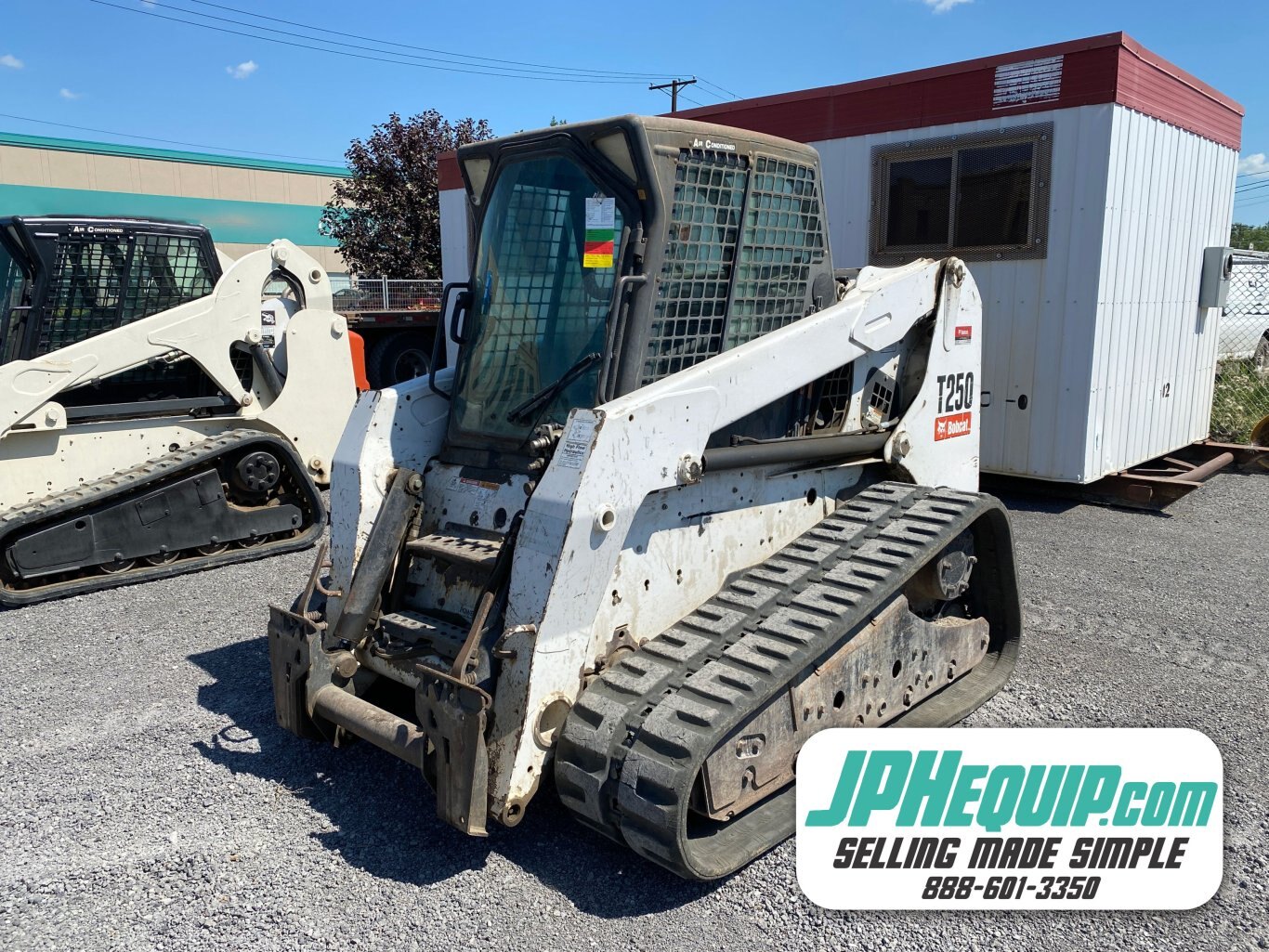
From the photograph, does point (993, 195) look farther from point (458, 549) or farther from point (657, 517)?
point (458, 549)

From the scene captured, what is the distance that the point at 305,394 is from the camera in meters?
8.32

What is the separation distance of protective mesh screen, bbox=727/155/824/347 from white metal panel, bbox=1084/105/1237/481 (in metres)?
4.24

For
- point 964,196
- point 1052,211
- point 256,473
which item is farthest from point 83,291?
point 1052,211

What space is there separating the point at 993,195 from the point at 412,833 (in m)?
6.76

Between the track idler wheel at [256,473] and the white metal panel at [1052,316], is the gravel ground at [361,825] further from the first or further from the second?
the white metal panel at [1052,316]

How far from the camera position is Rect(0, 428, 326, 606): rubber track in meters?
6.60

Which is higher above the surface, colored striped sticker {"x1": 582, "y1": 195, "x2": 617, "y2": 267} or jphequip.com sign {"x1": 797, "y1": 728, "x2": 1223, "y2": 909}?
colored striped sticker {"x1": 582, "y1": 195, "x2": 617, "y2": 267}

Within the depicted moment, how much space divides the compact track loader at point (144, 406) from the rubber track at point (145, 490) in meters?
0.01

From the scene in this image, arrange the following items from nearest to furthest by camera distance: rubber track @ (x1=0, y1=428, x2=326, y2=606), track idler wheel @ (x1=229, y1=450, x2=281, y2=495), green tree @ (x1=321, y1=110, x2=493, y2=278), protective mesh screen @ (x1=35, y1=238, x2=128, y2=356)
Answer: rubber track @ (x1=0, y1=428, x2=326, y2=606), protective mesh screen @ (x1=35, y1=238, x2=128, y2=356), track idler wheel @ (x1=229, y1=450, x2=281, y2=495), green tree @ (x1=321, y1=110, x2=493, y2=278)

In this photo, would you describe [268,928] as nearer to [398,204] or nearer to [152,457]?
[152,457]

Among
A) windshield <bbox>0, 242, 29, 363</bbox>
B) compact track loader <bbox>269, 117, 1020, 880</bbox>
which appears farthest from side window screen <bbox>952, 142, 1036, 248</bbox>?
windshield <bbox>0, 242, 29, 363</bbox>

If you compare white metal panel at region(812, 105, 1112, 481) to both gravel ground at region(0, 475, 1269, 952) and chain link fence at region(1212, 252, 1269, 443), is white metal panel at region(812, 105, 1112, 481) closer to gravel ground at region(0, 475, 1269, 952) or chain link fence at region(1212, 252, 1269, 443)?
gravel ground at region(0, 475, 1269, 952)

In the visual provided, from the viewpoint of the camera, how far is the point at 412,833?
3709mm

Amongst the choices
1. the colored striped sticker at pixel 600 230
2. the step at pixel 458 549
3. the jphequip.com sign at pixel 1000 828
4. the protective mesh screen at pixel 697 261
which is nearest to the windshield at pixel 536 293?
the colored striped sticker at pixel 600 230
